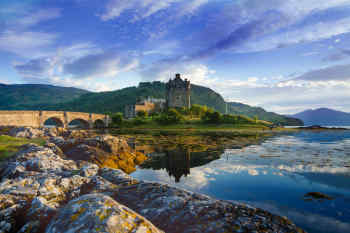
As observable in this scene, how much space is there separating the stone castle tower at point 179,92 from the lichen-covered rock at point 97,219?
114 m

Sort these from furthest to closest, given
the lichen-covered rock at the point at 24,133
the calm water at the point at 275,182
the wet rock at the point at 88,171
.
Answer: the lichen-covered rock at the point at 24,133
the wet rock at the point at 88,171
the calm water at the point at 275,182

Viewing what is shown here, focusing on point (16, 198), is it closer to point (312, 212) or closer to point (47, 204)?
point (47, 204)

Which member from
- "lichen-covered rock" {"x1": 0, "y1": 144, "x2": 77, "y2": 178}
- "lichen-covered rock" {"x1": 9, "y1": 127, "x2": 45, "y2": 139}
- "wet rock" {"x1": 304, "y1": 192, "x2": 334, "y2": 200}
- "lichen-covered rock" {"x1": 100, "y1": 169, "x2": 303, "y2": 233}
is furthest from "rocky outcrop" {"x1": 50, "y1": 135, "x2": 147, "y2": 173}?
"lichen-covered rock" {"x1": 9, "y1": 127, "x2": 45, "y2": 139}

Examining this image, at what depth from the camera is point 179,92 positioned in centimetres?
11794

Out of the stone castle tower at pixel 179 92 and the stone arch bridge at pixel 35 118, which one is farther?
the stone castle tower at pixel 179 92

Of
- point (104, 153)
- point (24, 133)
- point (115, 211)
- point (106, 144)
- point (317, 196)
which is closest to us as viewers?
point (115, 211)

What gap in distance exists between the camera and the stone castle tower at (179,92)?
11700 centimetres

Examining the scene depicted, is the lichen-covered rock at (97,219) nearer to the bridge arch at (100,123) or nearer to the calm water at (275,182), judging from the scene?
the calm water at (275,182)

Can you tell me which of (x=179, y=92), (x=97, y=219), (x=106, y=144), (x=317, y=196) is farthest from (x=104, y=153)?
(x=179, y=92)

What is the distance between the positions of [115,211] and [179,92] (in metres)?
116

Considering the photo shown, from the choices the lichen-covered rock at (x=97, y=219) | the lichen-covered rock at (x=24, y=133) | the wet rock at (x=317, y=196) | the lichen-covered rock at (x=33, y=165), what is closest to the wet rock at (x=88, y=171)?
the lichen-covered rock at (x=33, y=165)

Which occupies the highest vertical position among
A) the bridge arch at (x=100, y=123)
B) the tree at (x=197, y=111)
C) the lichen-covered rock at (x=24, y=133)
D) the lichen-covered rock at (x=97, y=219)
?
the tree at (x=197, y=111)

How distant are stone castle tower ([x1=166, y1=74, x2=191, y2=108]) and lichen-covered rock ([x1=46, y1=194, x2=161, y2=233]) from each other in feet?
374

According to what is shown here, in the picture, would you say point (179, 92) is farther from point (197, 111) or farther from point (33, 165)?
point (33, 165)
